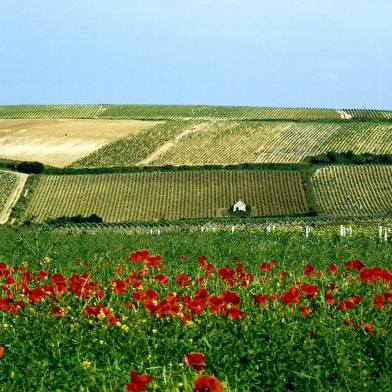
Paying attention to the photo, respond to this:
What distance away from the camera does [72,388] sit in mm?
6016

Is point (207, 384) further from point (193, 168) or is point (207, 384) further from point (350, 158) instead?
point (350, 158)

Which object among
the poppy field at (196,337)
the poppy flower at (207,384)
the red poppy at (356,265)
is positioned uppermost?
the red poppy at (356,265)

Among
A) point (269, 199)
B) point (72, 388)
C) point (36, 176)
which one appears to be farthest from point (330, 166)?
point (72, 388)

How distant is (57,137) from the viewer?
89812 millimetres

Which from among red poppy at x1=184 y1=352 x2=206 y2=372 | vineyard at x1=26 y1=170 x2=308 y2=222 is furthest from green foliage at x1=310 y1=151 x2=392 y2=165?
red poppy at x1=184 y1=352 x2=206 y2=372

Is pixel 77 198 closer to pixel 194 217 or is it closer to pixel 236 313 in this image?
pixel 194 217

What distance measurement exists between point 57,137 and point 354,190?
1346 inches

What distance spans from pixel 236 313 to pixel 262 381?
697 mm

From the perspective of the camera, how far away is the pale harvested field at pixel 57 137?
81.3 metres

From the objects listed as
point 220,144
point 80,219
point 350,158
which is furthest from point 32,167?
point 350,158

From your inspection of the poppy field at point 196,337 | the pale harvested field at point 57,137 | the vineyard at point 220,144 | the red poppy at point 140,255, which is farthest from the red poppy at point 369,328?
the pale harvested field at point 57,137

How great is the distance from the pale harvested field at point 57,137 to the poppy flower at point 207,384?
241ft

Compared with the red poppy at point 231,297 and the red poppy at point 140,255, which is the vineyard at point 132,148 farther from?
the red poppy at point 231,297

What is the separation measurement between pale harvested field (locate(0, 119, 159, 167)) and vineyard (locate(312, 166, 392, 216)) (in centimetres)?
2242
